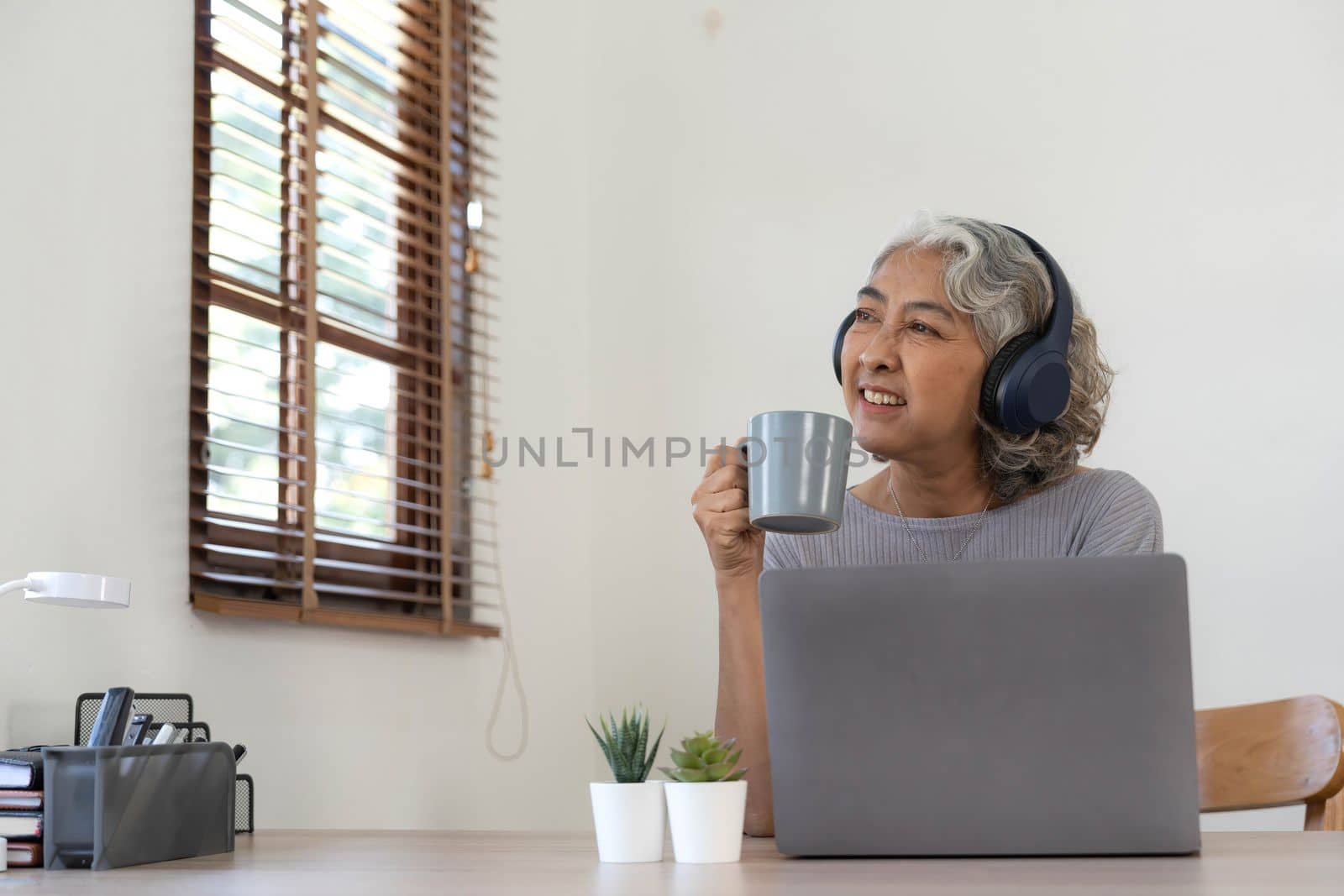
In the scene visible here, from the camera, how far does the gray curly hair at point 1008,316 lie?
5.47ft

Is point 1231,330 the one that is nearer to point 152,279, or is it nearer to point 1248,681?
point 1248,681

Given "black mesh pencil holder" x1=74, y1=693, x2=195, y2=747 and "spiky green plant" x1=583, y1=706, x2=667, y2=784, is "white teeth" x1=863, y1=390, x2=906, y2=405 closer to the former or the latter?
"spiky green plant" x1=583, y1=706, x2=667, y2=784

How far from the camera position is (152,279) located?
1.86m

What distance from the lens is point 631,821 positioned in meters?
0.96

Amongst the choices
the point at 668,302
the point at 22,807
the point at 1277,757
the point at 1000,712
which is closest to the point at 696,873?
the point at 1000,712

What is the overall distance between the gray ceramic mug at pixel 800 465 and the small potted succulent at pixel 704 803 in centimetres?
22

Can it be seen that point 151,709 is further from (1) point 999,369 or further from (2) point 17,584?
(1) point 999,369

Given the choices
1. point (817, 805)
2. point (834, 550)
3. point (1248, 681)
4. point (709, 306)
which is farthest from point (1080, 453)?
point (709, 306)

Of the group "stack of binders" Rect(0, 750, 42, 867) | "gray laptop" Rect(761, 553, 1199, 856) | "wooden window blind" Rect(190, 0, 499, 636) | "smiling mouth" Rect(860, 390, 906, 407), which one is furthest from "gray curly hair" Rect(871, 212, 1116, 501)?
"stack of binders" Rect(0, 750, 42, 867)

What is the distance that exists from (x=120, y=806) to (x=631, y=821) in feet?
1.45

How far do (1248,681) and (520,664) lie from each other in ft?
4.73

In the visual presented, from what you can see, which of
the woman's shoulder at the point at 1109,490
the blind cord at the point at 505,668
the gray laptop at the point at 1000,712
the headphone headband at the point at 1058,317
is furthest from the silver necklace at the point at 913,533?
the blind cord at the point at 505,668

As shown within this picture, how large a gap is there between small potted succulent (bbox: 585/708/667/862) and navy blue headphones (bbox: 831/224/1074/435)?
0.79m

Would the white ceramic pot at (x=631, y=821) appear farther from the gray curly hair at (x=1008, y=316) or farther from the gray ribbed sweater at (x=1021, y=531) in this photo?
the gray curly hair at (x=1008, y=316)
